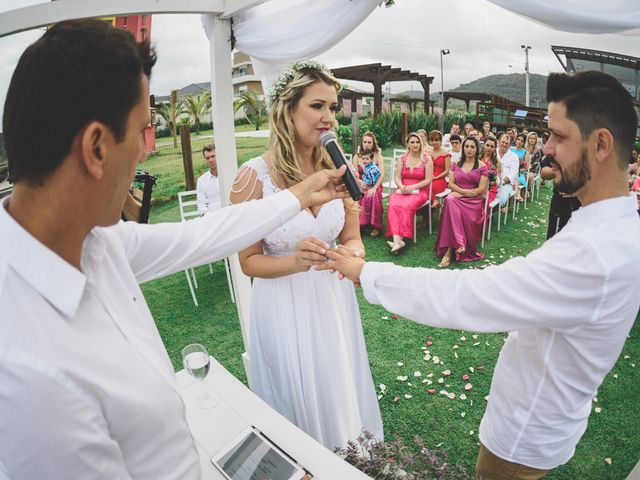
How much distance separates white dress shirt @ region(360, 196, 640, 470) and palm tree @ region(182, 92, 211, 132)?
50.2ft

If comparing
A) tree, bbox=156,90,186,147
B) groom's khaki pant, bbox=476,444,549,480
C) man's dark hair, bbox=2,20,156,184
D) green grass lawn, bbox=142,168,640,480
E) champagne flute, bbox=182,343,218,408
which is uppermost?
tree, bbox=156,90,186,147

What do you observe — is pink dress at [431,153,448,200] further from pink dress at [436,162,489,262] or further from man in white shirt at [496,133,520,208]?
man in white shirt at [496,133,520,208]

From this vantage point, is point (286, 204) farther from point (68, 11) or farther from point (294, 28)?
point (68, 11)

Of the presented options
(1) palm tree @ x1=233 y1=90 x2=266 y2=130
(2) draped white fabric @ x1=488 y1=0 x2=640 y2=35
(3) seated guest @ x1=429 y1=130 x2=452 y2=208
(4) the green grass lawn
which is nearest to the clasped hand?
(2) draped white fabric @ x1=488 y1=0 x2=640 y2=35

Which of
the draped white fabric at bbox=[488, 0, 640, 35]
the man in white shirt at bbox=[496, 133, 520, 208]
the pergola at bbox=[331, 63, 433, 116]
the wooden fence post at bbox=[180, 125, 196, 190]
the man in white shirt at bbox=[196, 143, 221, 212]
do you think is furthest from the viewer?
the pergola at bbox=[331, 63, 433, 116]

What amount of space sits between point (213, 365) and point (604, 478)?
8.98ft

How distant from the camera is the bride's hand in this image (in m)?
1.92

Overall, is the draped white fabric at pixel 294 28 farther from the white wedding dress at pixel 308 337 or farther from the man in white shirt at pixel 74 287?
the man in white shirt at pixel 74 287

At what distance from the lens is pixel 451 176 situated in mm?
7039

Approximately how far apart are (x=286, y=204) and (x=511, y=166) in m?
8.27

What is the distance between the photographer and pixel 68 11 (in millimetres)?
2434

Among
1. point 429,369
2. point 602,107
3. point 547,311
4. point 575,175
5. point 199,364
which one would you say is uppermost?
point 602,107

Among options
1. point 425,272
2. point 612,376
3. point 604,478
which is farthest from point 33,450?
point 612,376

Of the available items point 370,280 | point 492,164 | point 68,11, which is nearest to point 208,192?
point 68,11
